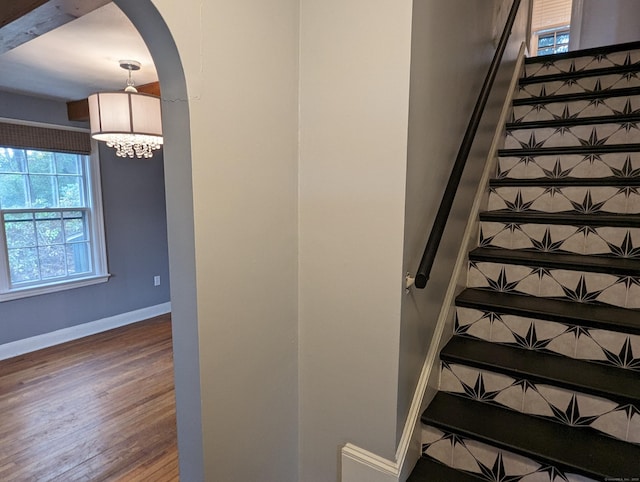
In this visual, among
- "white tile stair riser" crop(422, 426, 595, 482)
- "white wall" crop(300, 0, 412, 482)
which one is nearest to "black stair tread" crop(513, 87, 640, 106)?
"white wall" crop(300, 0, 412, 482)

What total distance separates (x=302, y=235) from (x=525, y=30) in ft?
10.6

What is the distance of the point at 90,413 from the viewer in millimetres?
2656

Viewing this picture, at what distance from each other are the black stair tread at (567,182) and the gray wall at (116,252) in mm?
3927

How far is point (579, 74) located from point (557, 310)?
2.01m

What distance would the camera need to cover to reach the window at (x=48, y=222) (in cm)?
351

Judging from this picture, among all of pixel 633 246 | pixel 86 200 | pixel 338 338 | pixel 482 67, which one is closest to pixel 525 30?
pixel 482 67

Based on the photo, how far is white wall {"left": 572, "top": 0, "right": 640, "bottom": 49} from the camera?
152 inches

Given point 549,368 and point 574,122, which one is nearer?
point 549,368

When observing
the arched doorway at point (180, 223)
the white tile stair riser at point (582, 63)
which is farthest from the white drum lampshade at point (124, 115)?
the white tile stair riser at point (582, 63)

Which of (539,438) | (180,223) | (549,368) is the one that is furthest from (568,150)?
(180,223)

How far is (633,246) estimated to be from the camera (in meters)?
1.85

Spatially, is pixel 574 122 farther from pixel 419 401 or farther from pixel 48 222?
pixel 48 222

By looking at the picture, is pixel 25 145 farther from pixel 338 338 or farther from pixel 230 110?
pixel 338 338

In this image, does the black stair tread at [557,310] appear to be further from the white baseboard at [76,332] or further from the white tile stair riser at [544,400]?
the white baseboard at [76,332]
